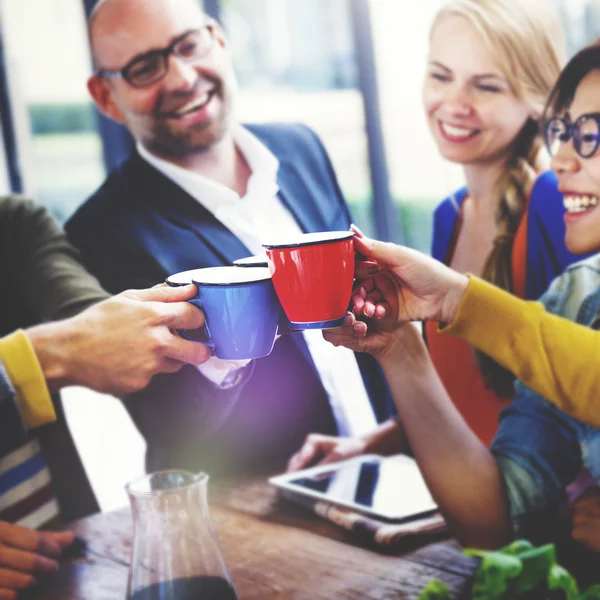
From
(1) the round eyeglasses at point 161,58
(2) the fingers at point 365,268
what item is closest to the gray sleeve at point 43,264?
(1) the round eyeglasses at point 161,58

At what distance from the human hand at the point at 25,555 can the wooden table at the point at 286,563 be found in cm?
2

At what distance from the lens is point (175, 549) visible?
0.77 m

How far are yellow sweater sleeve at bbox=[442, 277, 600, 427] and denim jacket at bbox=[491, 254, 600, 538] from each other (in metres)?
0.15

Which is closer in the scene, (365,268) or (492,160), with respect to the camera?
(365,268)

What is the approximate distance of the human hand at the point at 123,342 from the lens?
75cm

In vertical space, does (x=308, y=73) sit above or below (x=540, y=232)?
above

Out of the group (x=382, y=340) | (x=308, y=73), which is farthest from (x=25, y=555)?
(x=308, y=73)

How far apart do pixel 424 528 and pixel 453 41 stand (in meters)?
0.68

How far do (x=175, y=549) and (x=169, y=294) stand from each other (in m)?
0.25

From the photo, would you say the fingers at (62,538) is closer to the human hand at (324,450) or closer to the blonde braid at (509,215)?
the human hand at (324,450)

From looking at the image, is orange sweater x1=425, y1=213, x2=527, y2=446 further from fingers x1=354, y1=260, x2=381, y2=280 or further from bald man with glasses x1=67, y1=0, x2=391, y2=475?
fingers x1=354, y1=260, x2=381, y2=280

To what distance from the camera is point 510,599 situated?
0.61 meters

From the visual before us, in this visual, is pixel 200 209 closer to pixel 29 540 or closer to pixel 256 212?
pixel 256 212

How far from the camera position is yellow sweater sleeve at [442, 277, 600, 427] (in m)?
0.92
